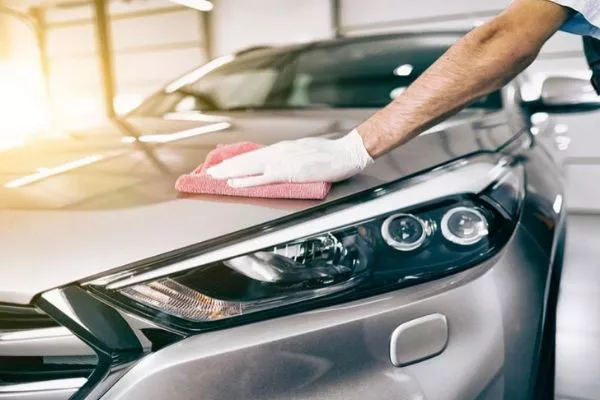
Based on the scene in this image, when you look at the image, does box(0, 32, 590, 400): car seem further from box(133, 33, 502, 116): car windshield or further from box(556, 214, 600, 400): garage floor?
box(133, 33, 502, 116): car windshield

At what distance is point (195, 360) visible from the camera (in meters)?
0.67

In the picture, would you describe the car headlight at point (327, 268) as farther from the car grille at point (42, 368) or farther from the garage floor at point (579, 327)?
the garage floor at point (579, 327)

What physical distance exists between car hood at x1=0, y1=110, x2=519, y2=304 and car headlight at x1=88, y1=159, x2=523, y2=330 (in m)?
0.04

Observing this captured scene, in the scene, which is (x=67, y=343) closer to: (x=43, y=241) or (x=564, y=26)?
(x=43, y=241)

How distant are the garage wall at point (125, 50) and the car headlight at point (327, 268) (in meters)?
4.90

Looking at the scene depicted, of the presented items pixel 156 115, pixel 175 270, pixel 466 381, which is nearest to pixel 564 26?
pixel 466 381

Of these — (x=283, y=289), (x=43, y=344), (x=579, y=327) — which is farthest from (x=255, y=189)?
(x=579, y=327)

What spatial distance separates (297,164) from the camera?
0.89 metres

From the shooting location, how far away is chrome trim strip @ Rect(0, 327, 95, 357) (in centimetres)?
68

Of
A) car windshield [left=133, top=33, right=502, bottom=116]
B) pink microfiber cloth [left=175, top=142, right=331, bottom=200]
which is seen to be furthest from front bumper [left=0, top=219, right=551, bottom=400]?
car windshield [left=133, top=33, right=502, bottom=116]

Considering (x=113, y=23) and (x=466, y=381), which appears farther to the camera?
(x=113, y=23)

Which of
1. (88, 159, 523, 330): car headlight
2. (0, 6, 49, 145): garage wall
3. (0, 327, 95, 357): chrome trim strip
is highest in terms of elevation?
(0, 6, 49, 145): garage wall

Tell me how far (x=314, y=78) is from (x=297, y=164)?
42.4 inches

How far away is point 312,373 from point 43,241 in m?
0.40
